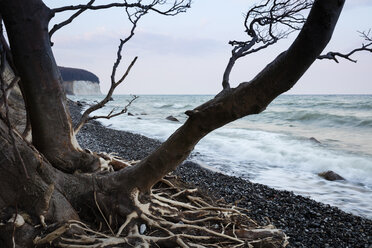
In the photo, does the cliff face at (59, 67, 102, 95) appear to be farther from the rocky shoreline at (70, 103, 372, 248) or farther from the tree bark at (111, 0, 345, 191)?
the tree bark at (111, 0, 345, 191)

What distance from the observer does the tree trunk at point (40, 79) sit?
2.52m

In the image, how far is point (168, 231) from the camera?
8.54ft

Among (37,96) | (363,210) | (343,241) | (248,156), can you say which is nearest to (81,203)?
(37,96)

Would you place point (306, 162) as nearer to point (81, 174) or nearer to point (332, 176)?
point (332, 176)

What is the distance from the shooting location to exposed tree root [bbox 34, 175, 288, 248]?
2.34 m

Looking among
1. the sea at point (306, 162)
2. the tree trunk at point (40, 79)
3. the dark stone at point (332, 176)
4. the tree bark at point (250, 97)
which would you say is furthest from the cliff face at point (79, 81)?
the tree bark at point (250, 97)

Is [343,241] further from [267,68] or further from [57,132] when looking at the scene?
[57,132]

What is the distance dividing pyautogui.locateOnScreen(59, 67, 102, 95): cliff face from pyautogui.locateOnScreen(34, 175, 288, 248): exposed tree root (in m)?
93.2

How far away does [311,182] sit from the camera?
6746 mm

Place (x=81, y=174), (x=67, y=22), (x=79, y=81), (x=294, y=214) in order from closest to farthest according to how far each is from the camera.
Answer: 1. (x=81, y=174)
2. (x=67, y=22)
3. (x=294, y=214)
4. (x=79, y=81)

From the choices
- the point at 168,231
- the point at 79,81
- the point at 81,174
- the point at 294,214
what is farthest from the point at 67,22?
the point at 79,81

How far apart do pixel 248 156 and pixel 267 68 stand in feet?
25.3

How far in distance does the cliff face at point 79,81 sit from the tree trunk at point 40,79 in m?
92.9

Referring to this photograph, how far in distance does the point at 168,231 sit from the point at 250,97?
1355 mm
